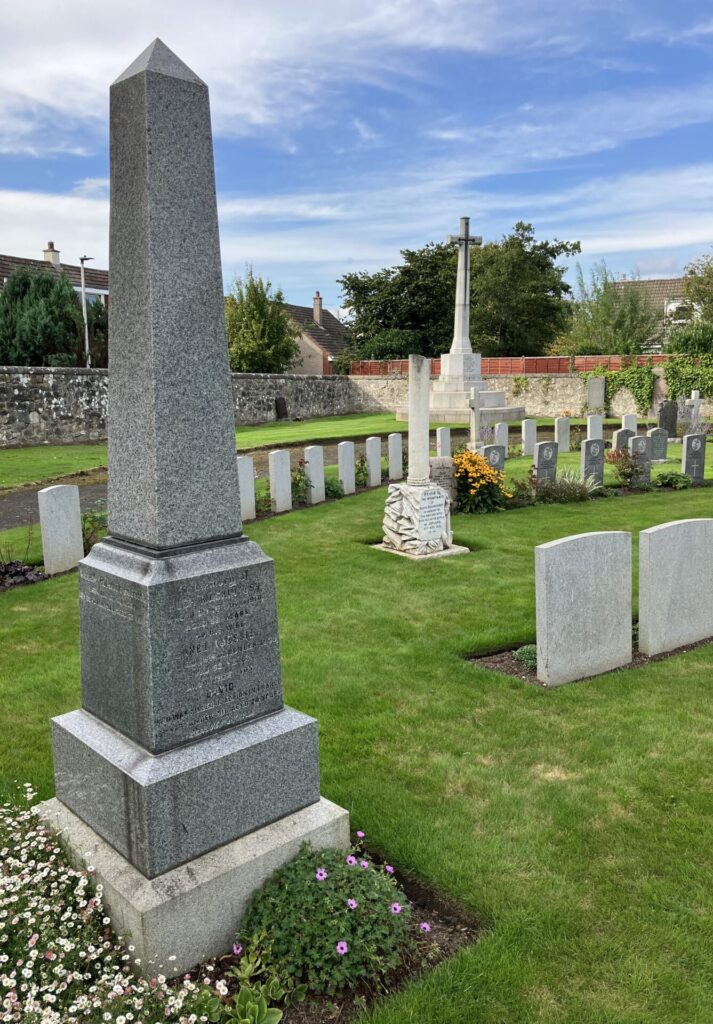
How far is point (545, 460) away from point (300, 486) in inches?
169

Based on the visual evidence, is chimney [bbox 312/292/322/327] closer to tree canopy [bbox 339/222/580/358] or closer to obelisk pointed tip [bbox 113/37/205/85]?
tree canopy [bbox 339/222/580/358]

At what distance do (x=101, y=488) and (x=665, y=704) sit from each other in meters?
10.4

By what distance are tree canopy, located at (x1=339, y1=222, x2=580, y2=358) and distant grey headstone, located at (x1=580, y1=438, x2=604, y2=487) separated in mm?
27191

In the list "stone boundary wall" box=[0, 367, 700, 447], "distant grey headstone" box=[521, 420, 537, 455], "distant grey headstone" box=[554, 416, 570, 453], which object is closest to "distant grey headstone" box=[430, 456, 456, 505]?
"distant grey headstone" box=[521, 420, 537, 455]

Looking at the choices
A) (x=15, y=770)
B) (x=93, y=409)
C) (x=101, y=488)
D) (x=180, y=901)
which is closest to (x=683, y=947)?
→ (x=180, y=901)

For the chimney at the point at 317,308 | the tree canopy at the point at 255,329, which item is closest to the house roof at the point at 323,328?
the chimney at the point at 317,308

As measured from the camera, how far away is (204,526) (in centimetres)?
292

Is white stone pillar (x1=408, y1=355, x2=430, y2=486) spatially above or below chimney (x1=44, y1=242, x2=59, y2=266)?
below

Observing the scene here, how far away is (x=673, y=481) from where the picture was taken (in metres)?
13.5

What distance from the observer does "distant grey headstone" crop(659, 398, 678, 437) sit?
20.2 metres

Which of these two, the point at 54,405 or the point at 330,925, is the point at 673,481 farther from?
the point at 54,405

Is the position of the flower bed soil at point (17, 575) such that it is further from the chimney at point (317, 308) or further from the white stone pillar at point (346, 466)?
the chimney at point (317, 308)

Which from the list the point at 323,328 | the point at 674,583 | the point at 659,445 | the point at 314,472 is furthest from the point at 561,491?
the point at 323,328

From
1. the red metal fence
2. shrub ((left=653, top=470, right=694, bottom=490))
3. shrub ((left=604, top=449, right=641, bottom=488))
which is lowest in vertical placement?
shrub ((left=653, top=470, right=694, bottom=490))
